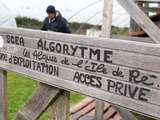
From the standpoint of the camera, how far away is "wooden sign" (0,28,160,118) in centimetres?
296

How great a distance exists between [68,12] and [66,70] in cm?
1286

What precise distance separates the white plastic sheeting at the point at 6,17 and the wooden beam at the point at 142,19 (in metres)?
11.7

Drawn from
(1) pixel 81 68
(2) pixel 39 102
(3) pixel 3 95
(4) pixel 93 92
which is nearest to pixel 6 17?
(3) pixel 3 95

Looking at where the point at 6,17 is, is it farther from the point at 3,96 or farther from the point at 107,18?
the point at 3,96

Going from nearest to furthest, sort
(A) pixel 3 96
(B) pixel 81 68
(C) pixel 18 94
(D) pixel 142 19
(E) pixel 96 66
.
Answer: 1. (E) pixel 96 66
2. (B) pixel 81 68
3. (A) pixel 3 96
4. (D) pixel 142 19
5. (C) pixel 18 94

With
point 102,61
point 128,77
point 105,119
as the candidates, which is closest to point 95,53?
point 102,61

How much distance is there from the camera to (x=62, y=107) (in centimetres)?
384

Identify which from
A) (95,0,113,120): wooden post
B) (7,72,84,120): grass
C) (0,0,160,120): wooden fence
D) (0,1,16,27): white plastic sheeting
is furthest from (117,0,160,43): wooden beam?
(0,1,16,27): white plastic sheeting

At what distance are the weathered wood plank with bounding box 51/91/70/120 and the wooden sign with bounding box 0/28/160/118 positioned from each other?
173mm

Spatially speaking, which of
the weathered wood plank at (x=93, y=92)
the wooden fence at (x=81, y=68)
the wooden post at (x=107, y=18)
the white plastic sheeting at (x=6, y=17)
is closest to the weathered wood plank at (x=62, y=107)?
the wooden fence at (x=81, y=68)

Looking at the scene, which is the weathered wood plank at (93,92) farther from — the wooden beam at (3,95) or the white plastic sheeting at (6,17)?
the white plastic sheeting at (6,17)

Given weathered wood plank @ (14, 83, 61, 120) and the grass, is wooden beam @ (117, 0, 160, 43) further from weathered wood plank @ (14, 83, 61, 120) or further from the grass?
the grass

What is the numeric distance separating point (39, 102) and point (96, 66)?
83 centimetres

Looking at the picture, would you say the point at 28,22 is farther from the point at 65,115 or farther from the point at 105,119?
the point at 65,115
